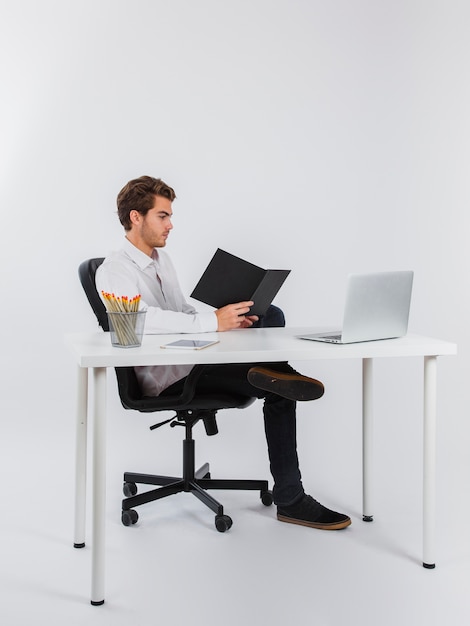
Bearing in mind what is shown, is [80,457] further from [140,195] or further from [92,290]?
[140,195]

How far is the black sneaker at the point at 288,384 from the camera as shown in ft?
7.34

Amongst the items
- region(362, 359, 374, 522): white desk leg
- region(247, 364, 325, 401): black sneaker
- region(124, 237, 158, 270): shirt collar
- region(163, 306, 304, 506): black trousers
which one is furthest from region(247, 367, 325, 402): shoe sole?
region(124, 237, 158, 270): shirt collar

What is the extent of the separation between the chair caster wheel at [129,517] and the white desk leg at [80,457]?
22 centimetres


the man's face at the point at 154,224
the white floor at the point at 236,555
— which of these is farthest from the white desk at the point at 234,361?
the man's face at the point at 154,224

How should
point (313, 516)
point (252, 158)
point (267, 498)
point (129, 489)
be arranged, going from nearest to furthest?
point (313, 516), point (267, 498), point (129, 489), point (252, 158)

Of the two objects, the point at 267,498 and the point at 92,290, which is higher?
the point at 92,290

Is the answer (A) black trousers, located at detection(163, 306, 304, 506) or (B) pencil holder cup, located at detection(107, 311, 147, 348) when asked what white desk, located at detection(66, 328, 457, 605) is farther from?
(A) black trousers, located at detection(163, 306, 304, 506)

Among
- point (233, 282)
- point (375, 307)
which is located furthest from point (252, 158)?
point (375, 307)

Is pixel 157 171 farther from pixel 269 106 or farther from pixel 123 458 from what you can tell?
pixel 123 458

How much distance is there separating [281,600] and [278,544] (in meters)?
0.42

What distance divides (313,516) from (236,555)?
37cm

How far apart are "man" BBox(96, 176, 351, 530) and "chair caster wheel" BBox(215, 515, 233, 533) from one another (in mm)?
198

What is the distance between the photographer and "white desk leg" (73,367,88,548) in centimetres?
246

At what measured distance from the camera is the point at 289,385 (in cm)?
225
